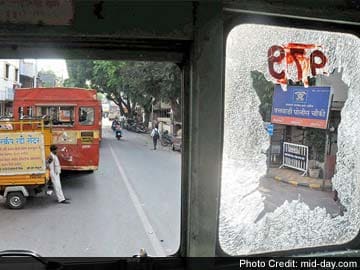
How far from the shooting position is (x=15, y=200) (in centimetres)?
409

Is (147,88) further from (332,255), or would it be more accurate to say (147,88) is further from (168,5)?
(332,255)

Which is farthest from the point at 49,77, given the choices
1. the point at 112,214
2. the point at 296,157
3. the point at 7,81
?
the point at 112,214

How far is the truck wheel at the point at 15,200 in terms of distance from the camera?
3734mm

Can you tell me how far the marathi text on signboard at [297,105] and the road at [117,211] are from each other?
0.30m

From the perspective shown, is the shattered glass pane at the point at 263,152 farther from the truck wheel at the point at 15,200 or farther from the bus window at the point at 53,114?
the truck wheel at the point at 15,200

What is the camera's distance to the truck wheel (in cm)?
373

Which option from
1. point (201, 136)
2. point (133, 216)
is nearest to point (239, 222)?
point (201, 136)

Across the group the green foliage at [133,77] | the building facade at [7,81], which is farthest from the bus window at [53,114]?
the green foliage at [133,77]

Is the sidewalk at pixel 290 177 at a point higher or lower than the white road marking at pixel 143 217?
higher

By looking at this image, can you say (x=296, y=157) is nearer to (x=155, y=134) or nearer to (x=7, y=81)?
(x=155, y=134)

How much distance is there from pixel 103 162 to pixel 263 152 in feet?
6.95

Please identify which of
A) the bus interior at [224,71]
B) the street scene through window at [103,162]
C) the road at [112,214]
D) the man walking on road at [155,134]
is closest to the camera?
the bus interior at [224,71]

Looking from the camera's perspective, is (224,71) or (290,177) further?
(290,177)

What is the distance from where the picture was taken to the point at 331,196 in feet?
7.07
